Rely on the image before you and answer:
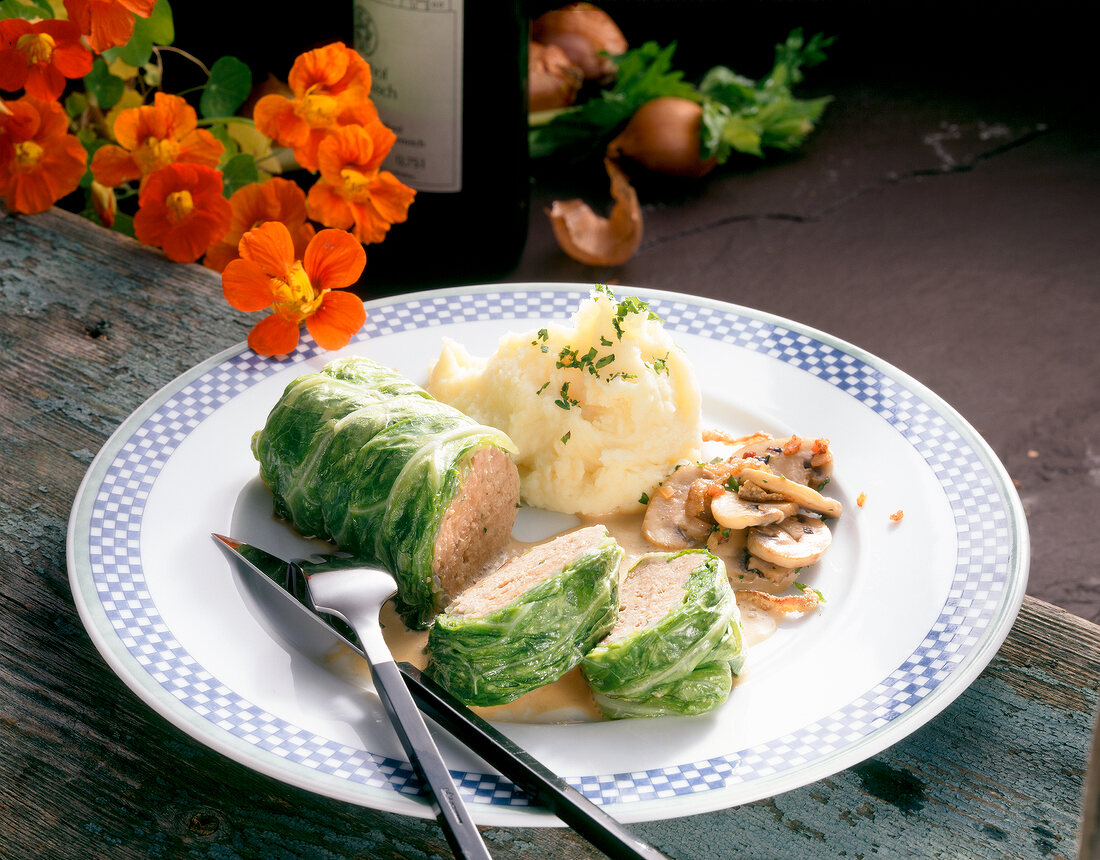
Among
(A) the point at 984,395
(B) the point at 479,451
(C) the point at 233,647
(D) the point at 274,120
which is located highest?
(D) the point at 274,120

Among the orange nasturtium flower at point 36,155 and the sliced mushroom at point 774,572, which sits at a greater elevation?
the orange nasturtium flower at point 36,155

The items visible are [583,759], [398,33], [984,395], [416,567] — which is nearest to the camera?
[583,759]

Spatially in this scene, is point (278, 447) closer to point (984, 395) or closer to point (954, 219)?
point (984, 395)

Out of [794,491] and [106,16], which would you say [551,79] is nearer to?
[106,16]

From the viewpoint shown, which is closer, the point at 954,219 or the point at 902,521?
the point at 902,521

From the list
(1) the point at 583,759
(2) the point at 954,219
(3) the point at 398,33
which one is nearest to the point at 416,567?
(1) the point at 583,759

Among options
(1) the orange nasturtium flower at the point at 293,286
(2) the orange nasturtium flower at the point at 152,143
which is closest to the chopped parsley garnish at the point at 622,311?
(1) the orange nasturtium flower at the point at 293,286

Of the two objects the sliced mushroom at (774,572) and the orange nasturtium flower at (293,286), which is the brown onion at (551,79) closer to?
the orange nasturtium flower at (293,286)

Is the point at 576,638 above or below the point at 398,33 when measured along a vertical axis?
below

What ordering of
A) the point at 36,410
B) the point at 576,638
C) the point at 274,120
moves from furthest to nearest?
the point at 274,120 < the point at 36,410 < the point at 576,638

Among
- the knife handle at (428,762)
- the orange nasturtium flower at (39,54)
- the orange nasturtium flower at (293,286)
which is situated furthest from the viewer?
the orange nasturtium flower at (39,54)
